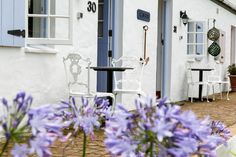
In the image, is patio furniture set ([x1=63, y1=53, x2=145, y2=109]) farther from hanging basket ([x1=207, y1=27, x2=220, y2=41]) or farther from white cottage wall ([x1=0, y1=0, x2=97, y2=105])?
hanging basket ([x1=207, y1=27, x2=220, y2=41])

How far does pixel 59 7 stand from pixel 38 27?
410 millimetres

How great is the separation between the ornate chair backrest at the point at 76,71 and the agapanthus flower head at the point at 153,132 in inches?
186

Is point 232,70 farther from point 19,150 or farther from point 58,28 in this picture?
point 19,150

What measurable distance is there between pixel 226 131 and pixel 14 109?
110cm

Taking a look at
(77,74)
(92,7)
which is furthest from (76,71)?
(92,7)

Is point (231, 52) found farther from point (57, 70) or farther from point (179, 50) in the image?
point (57, 70)

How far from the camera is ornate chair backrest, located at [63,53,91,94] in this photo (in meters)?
6.07

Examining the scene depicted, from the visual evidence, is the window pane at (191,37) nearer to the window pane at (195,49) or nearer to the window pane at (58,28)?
the window pane at (195,49)

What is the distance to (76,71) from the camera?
6566 mm

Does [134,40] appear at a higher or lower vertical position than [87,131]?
higher

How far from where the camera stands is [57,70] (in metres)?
6.12

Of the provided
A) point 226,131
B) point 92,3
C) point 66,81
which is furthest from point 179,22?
point 226,131

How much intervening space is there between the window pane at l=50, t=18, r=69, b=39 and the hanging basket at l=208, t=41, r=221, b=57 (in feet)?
23.8

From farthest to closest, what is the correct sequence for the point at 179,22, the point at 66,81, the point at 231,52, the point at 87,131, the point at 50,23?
the point at 231,52 < the point at 179,22 < the point at 66,81 < the point at 50,23 < the point at 87,131
